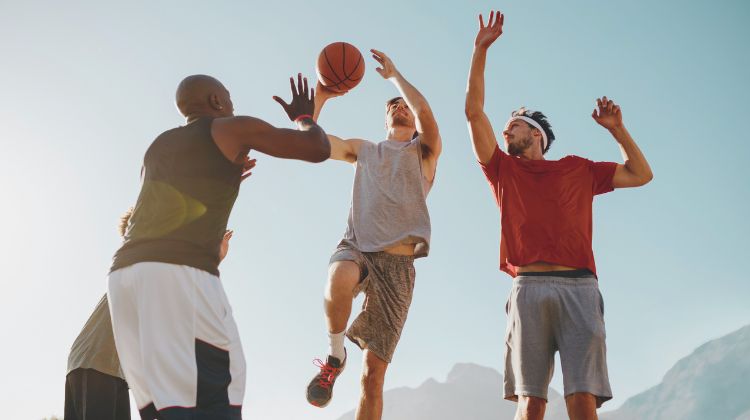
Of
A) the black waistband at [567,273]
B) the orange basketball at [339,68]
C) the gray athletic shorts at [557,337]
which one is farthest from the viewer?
the orange basketball at [339,68]

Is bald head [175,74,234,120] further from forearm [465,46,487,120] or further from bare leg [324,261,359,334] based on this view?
forearm [465,46,487,120]

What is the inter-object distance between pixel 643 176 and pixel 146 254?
4.73m

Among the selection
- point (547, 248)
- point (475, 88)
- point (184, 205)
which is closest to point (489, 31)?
point (475, 88)

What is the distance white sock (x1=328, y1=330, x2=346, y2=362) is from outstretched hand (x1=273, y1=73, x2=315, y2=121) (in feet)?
9.22

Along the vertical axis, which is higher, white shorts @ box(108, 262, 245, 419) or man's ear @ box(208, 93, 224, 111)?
man's ear @ box(208, 93, 224, 111)

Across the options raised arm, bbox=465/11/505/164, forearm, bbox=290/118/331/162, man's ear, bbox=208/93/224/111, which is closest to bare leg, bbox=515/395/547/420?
raised arm, bbox=465/11/505/164

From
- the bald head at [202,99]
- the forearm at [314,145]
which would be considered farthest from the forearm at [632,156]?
the bald head at [202,99]

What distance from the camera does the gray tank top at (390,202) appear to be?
6.51 metres

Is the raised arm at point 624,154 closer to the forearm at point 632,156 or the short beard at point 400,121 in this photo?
the forearm at point 632,156

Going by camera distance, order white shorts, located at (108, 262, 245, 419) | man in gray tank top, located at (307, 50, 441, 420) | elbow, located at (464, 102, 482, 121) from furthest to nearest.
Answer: man in gray tank top, located at (307, 50, 441, 420), elbow, located at (464, 102, 482, 121), white shorts, located at (108, 262, 245, 419)

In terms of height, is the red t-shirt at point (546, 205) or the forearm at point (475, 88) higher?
the forearm at point (475, 88)

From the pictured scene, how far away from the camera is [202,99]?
12.6ft

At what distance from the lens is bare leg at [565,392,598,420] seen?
5.11 meters

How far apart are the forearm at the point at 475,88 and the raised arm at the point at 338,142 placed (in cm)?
144
